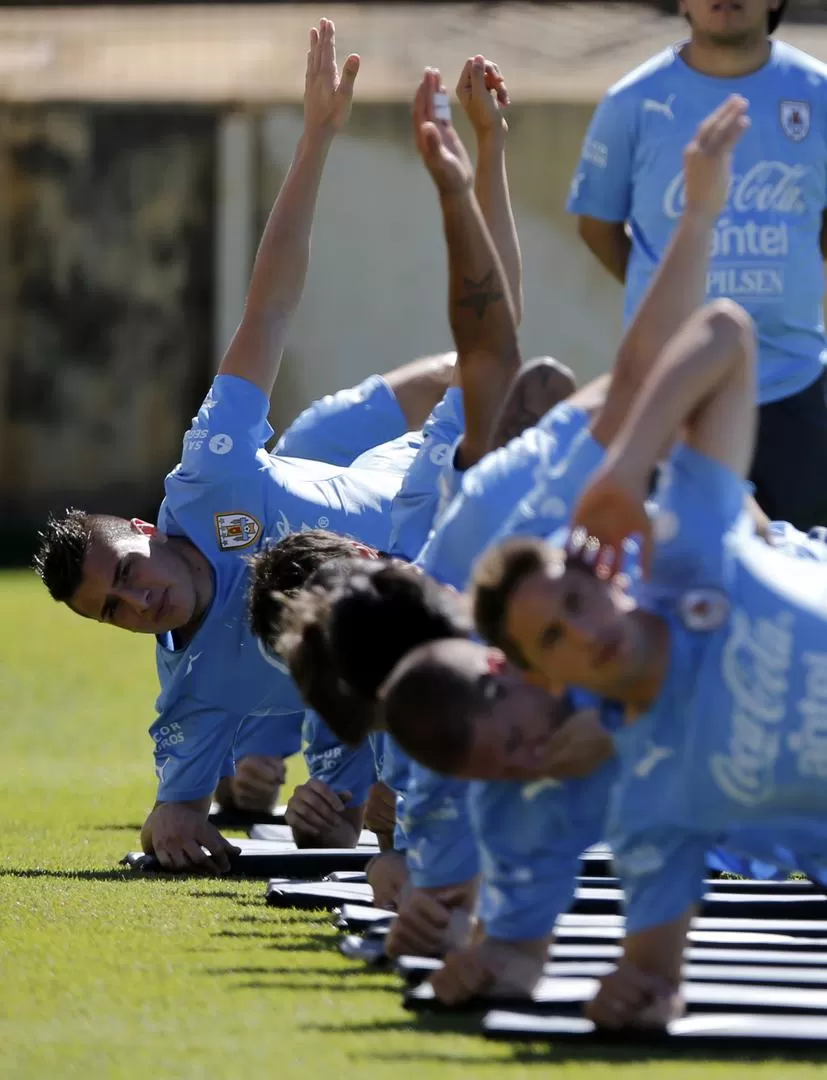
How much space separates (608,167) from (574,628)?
108 inches

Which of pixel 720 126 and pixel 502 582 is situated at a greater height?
pixel 720 126

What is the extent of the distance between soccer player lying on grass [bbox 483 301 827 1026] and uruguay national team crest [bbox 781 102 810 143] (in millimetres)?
2290

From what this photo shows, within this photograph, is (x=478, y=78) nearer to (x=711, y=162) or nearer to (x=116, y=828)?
(x=711, y=162)

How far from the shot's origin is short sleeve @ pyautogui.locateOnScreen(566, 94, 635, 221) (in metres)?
5.66

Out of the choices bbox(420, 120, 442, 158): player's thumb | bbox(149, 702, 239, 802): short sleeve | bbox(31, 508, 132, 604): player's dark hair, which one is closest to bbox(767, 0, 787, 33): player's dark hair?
bbox(420, 120, 442, 158): player's thumb

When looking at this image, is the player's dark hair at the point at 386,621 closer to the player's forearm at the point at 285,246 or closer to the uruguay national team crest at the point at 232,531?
the uruguay national team crest at the point at 232,531

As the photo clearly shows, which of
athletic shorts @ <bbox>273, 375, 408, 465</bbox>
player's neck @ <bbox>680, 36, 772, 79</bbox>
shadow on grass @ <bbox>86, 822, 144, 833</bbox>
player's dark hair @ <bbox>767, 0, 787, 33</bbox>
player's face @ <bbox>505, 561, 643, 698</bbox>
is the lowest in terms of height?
shadow on grass @ <bbox>86, 822, 144, 833</bbox>

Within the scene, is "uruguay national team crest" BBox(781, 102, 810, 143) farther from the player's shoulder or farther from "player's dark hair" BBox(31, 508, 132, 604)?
"player's dark hair" BBox(31, 508, 132, 604)

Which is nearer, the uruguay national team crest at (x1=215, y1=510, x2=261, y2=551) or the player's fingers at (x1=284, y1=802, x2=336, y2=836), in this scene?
the uruguay national team crest at (x1=215, y1=510, x2=261, y2=551)

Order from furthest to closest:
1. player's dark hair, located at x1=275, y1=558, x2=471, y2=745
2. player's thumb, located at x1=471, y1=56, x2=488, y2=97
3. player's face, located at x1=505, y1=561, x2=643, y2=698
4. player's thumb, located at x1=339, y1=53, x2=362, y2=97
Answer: player's thumb, located at x1=339, y1=53, x2=362, y2=97
player's thumb, located at x1=471, y1=56, x2=488, y2=97
player's dark hair, located at x1=275, y1=558, x2=471, y2=745
player's face, located at x1=505, y1=561, x2=643, y2=698

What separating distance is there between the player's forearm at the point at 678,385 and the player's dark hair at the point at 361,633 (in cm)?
51

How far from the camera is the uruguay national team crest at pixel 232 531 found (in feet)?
18.2

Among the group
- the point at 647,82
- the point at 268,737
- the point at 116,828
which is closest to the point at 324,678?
the point at 647,82

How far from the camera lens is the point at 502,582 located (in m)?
3.31
